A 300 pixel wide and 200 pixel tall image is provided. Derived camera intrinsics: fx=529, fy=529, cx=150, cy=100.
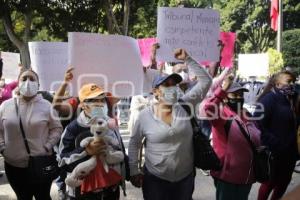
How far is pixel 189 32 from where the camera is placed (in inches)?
219

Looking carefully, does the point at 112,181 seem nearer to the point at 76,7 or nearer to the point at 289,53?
the point at 76,7

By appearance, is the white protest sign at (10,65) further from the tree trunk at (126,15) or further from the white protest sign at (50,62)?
the tree trunk at (126,15)

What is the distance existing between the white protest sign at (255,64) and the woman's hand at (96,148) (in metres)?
10.8

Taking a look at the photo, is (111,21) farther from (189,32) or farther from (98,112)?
(98,112)

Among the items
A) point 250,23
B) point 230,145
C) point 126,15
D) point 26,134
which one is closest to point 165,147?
point 230,145

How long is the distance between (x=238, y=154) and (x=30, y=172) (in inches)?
72.7

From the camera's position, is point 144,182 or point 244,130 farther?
point 244,130

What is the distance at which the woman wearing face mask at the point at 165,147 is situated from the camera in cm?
411

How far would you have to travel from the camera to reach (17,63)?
354 inches

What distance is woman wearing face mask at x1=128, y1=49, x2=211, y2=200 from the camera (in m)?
4.11

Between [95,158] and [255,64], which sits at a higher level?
[255,64]

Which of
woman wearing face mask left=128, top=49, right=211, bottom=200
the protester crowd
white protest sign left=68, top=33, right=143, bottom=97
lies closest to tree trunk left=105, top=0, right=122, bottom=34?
the protester crowd

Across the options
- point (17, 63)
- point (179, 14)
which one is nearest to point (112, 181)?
point (179, 14)

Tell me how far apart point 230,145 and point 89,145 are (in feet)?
4.63
